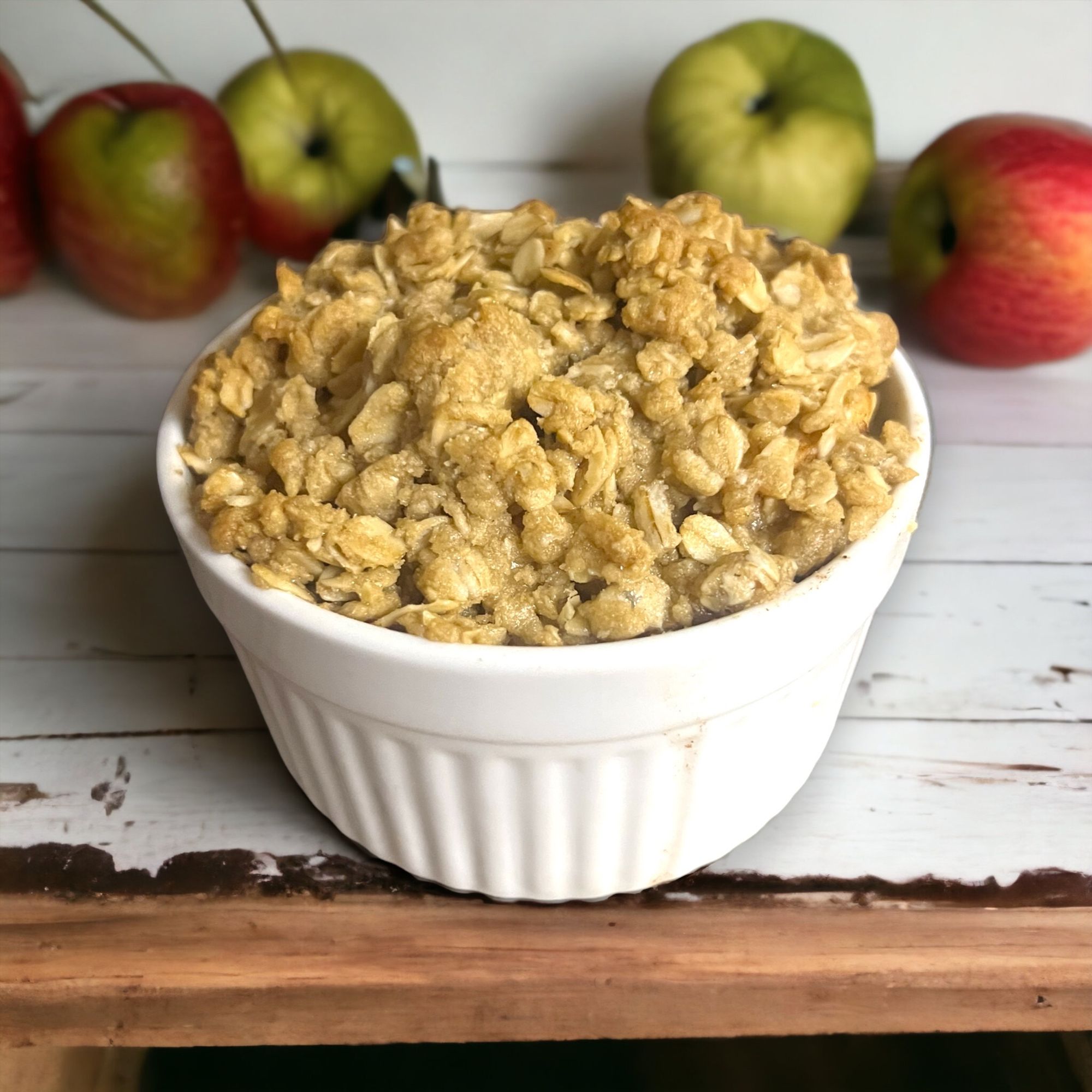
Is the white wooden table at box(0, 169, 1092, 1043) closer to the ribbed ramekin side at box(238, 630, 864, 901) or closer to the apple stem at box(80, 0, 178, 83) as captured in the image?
the ribbed ramekin side at box(238, 630, 864, 901)

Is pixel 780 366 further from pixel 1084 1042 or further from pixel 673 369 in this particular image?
pixel 1084 1042

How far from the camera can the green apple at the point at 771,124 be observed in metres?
1.16

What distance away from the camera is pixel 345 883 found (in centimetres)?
70

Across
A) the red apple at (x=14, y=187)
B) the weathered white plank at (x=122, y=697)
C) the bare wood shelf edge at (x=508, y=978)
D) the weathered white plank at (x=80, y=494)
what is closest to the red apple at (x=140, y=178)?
the red apple at (x=14, y=187)

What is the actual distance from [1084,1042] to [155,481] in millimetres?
878

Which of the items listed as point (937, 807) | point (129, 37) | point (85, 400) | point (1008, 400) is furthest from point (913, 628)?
point (129, 37)

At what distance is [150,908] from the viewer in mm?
690

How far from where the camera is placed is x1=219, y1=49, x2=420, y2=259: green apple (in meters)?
1.21

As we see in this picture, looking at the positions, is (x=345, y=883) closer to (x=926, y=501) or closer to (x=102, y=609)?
(x=102, y=609)

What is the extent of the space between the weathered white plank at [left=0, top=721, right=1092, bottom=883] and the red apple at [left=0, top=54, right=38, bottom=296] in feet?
2.17

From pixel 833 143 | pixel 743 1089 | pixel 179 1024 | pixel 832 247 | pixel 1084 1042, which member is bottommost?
pixel 743 1089

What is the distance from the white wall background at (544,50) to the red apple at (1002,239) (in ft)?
0.53

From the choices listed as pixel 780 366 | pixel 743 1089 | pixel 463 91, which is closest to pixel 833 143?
pixel 463 91

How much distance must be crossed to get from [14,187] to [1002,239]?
992 mm
